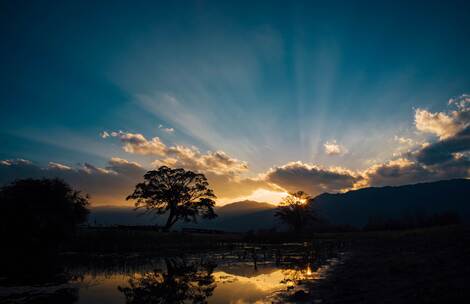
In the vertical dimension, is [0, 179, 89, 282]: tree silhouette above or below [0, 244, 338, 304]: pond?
above

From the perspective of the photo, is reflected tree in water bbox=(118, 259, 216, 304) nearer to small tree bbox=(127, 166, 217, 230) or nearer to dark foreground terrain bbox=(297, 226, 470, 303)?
dark foreground terrain bbox=(297, 226, 470, 303)

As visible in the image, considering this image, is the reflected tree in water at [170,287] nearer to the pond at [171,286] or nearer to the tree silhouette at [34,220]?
the pond at [171,286]

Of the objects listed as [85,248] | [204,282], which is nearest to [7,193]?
[85,248]

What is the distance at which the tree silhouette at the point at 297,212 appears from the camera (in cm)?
7175

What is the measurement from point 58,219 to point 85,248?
6.80m

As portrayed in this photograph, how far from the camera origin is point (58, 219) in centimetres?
2514

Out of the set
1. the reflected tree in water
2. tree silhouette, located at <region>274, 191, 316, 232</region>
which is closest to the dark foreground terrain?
the reflected tree in water

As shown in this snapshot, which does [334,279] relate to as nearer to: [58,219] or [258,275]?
[258,275]

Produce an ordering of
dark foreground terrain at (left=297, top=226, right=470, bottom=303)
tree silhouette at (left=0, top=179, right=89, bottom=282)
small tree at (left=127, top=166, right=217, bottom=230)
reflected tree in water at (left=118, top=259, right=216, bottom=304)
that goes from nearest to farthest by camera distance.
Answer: dark foreground terrain at (left=297, top=226, right=470, bottom=303) < reflected tree in water at (left=118, top=259, right=216, bottom=304) < tree silhouette at (left=0, top=179, right=89, bottom=282) < small tree at (left=127, top=166, right=217, bottom=230)

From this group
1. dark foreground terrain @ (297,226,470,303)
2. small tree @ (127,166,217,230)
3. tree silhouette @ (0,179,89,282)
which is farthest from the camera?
small tree @ (127,166,217,230)

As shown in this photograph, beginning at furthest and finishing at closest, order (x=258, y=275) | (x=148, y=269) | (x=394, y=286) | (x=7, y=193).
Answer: (x=7, y=193) < (x=148, y=269) < (x=258, y=275) < (x=394, y=286)

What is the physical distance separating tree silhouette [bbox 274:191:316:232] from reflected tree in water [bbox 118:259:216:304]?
195ft

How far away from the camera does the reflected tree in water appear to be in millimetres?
9922

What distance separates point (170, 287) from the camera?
11664 mm
